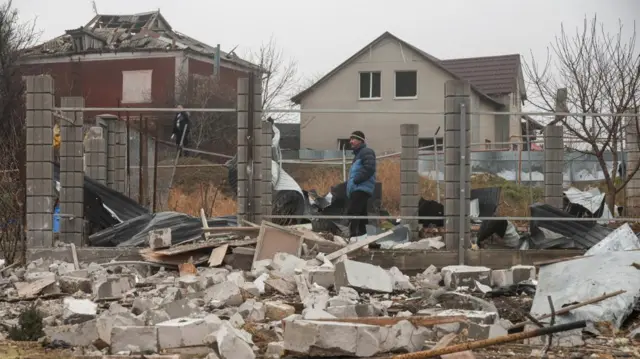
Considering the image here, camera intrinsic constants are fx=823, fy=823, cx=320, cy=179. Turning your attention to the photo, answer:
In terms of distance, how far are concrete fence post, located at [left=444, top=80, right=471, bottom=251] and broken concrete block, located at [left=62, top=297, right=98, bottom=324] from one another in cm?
477

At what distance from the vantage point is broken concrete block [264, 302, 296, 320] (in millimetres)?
6914

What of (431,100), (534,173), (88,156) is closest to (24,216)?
(88,156)

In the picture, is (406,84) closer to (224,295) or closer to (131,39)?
(131,39)

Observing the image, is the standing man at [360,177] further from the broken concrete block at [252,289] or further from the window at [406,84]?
the window at [406,84]

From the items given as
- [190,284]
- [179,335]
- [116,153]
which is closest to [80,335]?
[179,335]

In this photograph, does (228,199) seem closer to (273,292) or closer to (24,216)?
(24,216)

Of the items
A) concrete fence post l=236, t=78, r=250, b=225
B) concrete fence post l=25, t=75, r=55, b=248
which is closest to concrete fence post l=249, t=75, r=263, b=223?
concrete fence post l=236, t=78, r=250, b=225

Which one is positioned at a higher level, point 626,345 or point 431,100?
point 431,100

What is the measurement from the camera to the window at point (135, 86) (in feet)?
111

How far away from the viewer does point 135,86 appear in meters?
34.0

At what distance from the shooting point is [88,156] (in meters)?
13.6

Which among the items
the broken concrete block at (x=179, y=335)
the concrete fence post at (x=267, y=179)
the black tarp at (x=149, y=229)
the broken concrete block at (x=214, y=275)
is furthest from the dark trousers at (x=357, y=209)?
the broken concrete block at (x=179, y=335)

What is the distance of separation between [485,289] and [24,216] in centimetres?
604

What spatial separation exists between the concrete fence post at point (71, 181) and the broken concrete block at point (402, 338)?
21.4 feet
